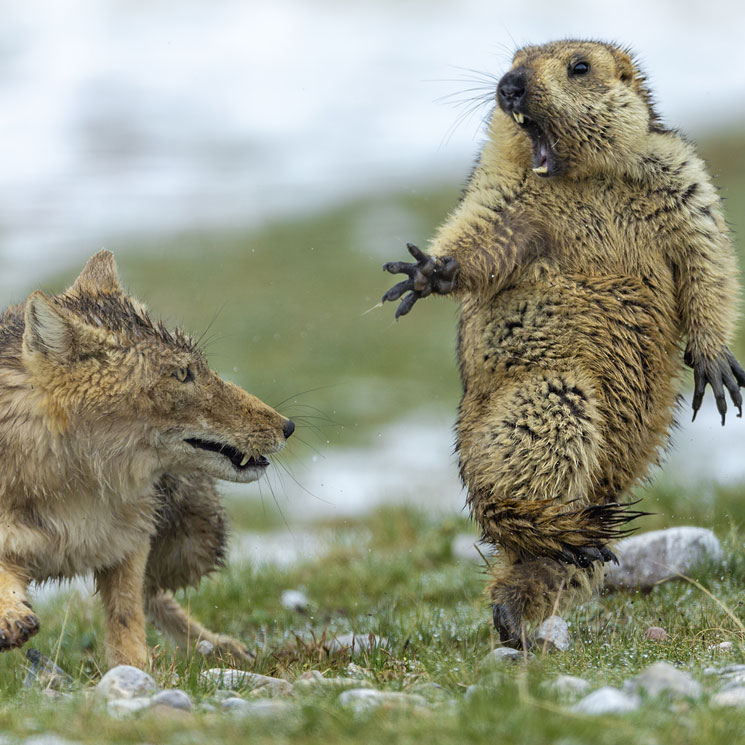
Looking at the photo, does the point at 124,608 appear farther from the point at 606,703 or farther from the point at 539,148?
the point at 539,148

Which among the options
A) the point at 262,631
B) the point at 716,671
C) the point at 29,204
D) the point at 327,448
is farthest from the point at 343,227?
the point at 716,671

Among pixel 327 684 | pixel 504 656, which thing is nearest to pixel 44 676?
pixel 327 684

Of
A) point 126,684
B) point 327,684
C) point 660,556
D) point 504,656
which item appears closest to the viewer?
point 327,684

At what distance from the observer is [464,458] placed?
210 inches

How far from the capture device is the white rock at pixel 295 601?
6868 millimetres

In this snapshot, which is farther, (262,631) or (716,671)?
(262,631)

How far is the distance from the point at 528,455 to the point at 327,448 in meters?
11.2

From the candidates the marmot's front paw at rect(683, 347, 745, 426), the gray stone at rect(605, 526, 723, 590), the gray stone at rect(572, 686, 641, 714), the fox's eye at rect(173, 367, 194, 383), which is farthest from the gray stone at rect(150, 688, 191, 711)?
the gray stone at rect(605, 526, 723, 590)

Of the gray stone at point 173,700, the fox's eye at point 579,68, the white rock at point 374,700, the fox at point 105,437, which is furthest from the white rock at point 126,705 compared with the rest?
the fox's eye at point 579,68

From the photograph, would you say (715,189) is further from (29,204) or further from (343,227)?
(29,204)

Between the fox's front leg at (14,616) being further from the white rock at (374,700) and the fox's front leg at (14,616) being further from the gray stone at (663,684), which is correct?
the gray stone at (663,684)

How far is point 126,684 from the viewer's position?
13.0 feet

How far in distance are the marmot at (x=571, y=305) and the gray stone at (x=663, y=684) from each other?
1359 mm

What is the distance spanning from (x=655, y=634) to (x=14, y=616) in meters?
2.93
